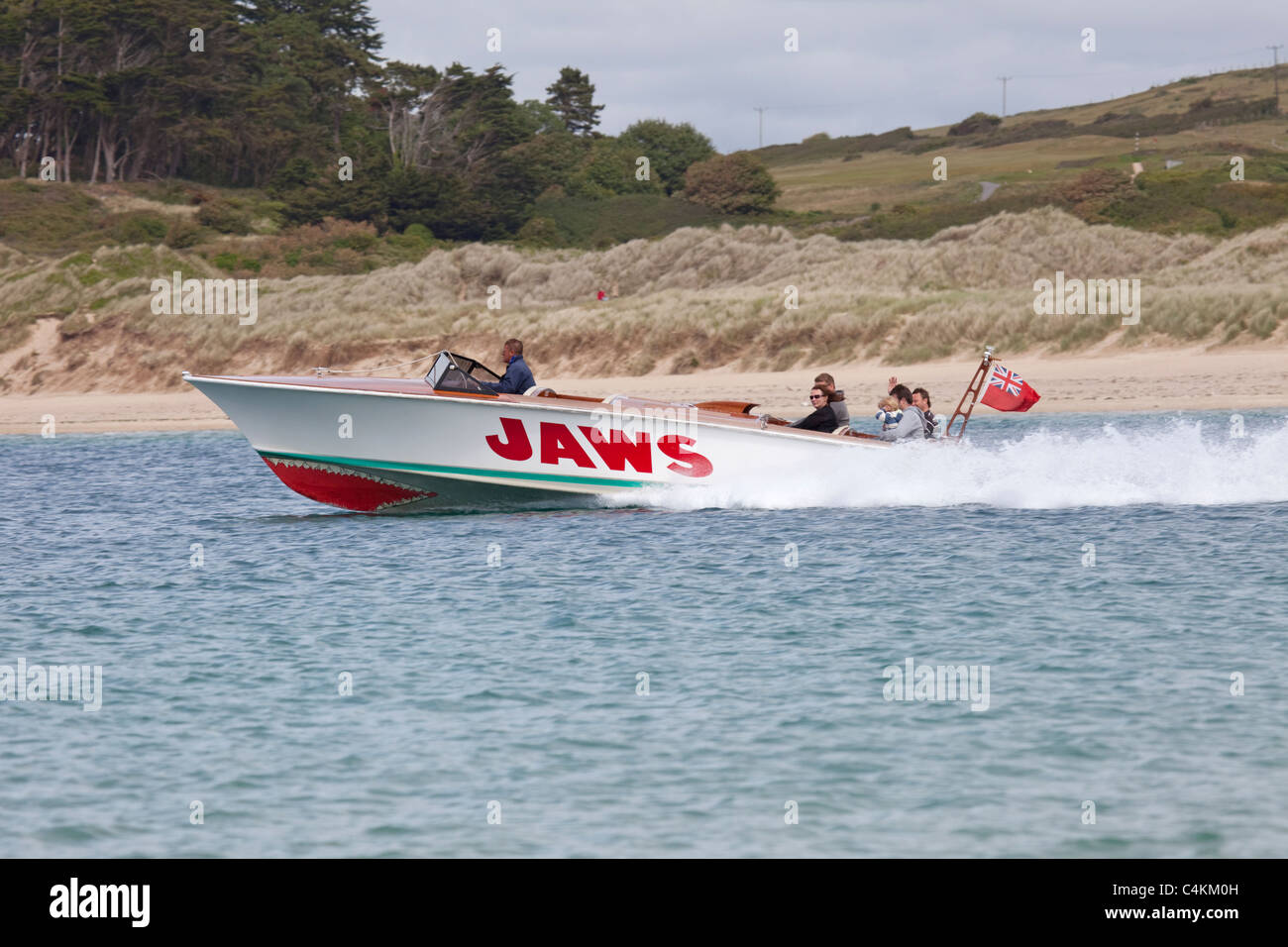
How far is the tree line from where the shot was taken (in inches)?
2785

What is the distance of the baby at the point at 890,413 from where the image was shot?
52.3 ft

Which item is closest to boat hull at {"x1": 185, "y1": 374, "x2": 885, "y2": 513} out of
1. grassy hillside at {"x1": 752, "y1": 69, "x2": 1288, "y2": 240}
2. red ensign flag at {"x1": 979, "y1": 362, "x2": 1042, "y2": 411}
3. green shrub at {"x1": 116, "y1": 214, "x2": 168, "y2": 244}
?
red ensign flag at {"x1": 979, "y1": 362, "x2": 1042, "y2": 411}

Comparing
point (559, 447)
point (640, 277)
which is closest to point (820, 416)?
point (559, 447)

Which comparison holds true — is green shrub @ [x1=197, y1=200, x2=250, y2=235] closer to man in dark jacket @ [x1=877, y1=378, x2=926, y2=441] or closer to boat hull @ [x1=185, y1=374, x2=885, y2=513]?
boat hull @ [x1=185, y1=374, x2=885, y2=513]

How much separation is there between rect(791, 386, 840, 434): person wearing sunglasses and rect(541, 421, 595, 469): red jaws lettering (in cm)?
225

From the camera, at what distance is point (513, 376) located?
51.5 ft

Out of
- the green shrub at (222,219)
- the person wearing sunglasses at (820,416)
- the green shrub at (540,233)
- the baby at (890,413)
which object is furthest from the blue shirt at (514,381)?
the green shrub at (540,233)

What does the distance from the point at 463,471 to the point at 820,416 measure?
3.78m

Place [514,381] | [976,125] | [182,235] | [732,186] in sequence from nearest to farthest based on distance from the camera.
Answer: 1. [514,381]
2. [182,235]
3. [732,186]
4. [976,125]

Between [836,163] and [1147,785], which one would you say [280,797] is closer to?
[1147,785]

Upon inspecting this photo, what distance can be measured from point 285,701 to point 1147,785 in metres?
4.89

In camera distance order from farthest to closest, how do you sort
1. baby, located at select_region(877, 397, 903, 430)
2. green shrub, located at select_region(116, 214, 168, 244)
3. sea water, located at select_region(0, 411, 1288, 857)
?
green shrub, located at select_region(116, 214, 168, 244) → baby, located at select_region(877, 397, 903, 430) → sea water, located at select_region(0, 411, 1288, 857)

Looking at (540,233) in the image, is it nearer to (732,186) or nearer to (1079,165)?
(732,186)

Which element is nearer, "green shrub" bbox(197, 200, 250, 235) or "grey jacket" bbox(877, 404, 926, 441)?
"grey jacket" bbox(877, 404, 926, 441)
